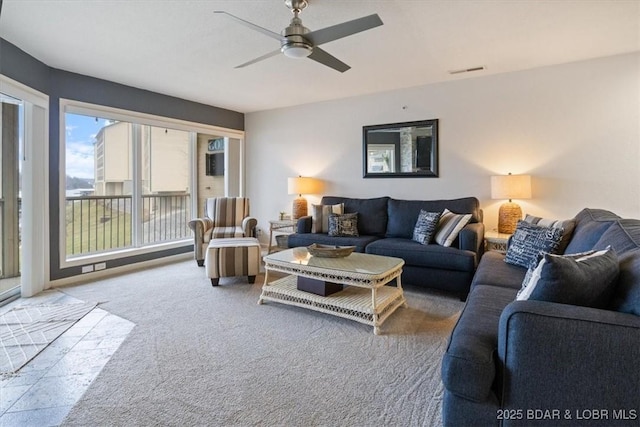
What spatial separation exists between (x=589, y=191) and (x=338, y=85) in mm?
3064

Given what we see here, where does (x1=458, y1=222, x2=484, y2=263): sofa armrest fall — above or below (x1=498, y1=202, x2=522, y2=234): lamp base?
below

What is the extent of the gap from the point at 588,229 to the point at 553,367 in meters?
1.60

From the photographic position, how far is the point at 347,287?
304cm

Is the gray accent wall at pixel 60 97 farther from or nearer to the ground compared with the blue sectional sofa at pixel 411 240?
farther from the ground

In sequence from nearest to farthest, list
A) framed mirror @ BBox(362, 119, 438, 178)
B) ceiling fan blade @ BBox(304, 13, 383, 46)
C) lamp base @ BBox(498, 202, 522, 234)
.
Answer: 1. ceiling fan blade @ BBox(304, 13, 383, 46)
2. lamp base @ BBox(498, 202, 522, 234)
3. framed mirror @ BBox(362, 119, 438, 178)

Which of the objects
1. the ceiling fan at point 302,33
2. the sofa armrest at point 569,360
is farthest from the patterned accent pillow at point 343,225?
the sofa armrest at point 569,360

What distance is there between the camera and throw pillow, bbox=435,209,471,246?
137 inches

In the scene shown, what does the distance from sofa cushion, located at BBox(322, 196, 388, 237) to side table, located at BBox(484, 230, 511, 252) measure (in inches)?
47.8

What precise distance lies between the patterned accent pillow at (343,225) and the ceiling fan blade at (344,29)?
2346mm

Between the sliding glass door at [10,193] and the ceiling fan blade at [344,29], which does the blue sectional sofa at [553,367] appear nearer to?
the ceiling fan blade at [344,29]

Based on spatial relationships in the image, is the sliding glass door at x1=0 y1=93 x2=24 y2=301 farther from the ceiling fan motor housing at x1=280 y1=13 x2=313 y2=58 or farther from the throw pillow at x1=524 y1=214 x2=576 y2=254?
the throw pillow at x1=524 y1=214 x2=576 y2=254

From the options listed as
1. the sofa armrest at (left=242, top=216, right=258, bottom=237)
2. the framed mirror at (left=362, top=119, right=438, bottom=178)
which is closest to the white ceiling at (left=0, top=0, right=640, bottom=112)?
the framed mirror at (left=362, top=119, right=438, bottom=178)

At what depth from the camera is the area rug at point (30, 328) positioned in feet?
7.20

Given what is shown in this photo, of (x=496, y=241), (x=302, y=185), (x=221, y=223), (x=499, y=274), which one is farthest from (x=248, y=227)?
(x=499, y=274)
